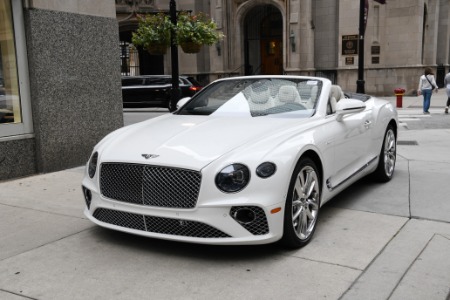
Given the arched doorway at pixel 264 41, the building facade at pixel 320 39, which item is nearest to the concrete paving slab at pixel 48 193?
the building facade at pixel 320 39

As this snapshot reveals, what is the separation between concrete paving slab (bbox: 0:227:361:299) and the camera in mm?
3533

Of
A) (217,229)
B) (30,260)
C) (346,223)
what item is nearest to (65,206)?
(30,260)

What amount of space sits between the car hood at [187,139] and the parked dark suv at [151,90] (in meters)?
16.4

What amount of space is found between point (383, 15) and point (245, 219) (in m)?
25.3

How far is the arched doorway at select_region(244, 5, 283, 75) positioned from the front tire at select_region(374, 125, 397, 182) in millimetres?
24515

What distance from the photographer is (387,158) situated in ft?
22.7

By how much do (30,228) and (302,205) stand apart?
268 centimetres

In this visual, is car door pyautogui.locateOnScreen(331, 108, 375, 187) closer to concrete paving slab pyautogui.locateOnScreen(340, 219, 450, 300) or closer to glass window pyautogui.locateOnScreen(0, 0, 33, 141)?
concrete paving slab pyautogui.locateOnScreen(340, 219, 450, 300)

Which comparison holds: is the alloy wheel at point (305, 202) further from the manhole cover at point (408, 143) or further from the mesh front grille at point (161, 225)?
the manhole cover at point (408, 143)

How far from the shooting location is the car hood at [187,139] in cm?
410

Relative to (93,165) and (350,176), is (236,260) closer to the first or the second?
(93,165)

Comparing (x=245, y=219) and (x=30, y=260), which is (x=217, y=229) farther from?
(x=30, y=260)

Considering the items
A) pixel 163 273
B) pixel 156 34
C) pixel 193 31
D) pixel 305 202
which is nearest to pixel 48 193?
pixel 163 273

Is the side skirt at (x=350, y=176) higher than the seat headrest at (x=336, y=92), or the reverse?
the seat headrest at (x=336, y=92)
